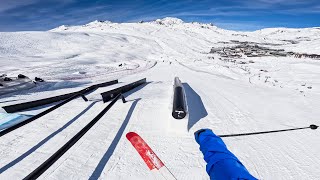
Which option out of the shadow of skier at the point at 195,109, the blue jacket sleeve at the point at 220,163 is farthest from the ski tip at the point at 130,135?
the blue jacket sleeve at the point at 220,163

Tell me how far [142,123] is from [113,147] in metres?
1.62

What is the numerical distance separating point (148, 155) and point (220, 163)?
204 cm

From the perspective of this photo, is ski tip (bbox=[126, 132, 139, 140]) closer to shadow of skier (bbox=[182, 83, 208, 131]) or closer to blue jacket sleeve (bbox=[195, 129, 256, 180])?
shadow of skier (bbox=[182, 83, 208, 131])

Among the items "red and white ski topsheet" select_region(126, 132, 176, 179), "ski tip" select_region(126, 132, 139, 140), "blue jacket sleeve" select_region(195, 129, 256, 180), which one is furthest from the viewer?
"ski tip" select_region(126, 132, 139, 140)

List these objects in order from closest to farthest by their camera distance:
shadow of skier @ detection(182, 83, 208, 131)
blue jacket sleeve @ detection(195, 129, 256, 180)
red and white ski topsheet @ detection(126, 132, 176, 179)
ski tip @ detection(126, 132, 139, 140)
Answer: blue jacket sleeve @ detection(195, 129, 256, 180) → red and white ski topsheet @ detection(126, 132, 176, 179) → ski tip @ detection(126, 132, 139, 140) → shadow of skier @ detection(182, 83, 208, 131)

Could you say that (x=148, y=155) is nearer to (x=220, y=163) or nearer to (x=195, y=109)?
(x=220, y=163)

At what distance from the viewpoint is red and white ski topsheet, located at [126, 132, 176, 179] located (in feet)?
14.2

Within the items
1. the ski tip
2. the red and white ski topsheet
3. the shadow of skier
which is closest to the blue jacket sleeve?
the red and white ski topsheet

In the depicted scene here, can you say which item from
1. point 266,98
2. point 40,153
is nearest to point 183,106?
point 40,153

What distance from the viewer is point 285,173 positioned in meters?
4.43

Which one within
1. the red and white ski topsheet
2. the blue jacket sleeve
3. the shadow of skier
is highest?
the blue jacket sleeve

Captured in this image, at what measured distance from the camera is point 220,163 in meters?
3.24

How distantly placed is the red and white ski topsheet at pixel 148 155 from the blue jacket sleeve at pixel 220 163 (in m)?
0.88

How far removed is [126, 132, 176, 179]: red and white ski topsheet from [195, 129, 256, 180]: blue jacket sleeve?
34.5 inches
